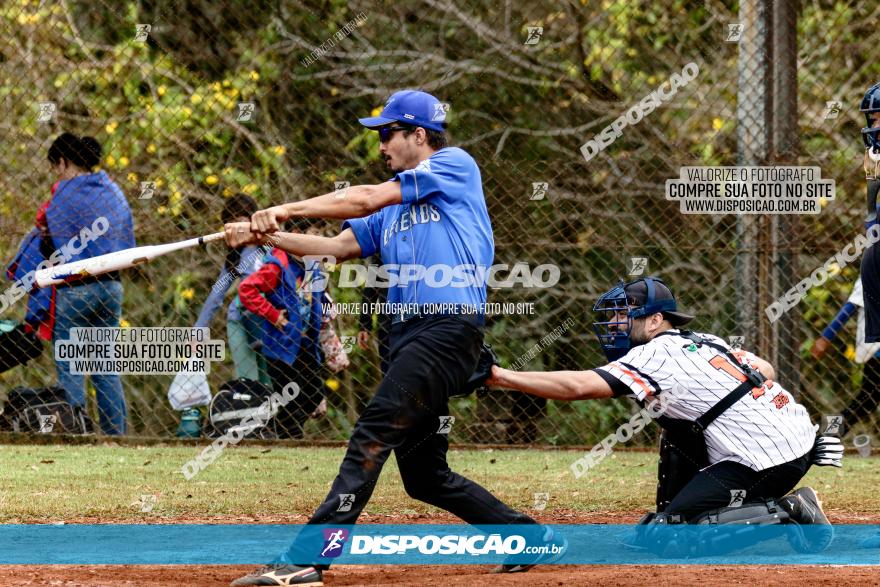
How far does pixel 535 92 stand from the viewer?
10930mm

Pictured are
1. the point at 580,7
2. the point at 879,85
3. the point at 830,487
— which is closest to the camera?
the point at 879,85

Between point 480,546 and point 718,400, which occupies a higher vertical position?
point 718,400

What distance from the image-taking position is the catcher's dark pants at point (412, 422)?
4.59 meters

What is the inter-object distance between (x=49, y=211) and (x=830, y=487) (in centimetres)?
569

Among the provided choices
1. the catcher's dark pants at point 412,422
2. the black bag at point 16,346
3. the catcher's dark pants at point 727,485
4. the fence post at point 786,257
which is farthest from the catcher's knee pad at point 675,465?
the black bag at point 16,346

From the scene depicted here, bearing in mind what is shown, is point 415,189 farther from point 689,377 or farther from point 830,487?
point 830,487

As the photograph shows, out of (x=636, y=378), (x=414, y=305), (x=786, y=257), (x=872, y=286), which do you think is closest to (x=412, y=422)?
(x=414, y=305)

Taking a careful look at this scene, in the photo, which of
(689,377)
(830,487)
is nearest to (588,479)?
(830,487)

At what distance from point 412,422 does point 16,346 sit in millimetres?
5810

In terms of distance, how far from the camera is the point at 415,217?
490cm

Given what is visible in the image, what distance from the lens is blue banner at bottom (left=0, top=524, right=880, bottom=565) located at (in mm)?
5184

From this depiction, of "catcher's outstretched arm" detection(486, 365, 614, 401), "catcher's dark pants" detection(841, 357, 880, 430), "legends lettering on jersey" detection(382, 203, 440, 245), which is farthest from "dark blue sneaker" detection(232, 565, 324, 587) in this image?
"catcher's dark pants" detection(841, 357, 880, 430)

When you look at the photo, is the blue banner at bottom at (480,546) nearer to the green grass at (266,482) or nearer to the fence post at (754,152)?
the green grass at (266,482)

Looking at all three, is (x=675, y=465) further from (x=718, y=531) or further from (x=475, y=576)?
(x=475, y=576)
